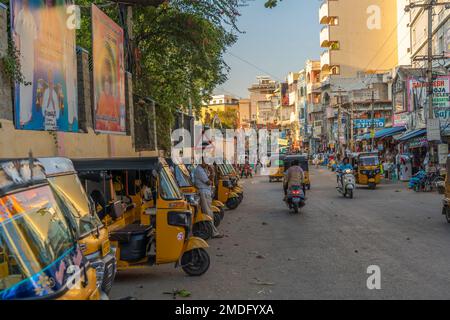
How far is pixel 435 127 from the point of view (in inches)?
1068

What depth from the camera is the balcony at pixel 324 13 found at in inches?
3079

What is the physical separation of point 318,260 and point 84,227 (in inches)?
200

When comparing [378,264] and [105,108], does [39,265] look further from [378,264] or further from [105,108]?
[105,108]

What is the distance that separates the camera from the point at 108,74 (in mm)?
18734

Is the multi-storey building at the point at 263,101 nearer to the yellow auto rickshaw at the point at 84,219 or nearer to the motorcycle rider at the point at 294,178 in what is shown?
the motorcycle rider at the point at 294,178

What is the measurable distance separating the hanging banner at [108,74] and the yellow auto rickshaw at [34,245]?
1279cm

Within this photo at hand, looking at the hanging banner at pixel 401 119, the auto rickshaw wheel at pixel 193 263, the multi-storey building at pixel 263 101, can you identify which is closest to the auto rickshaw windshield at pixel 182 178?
the auto rickshaw wheel at pixel 193 263

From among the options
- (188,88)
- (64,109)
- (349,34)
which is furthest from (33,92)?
(349,34)

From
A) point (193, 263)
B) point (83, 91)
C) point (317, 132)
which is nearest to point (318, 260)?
point (193, 263)

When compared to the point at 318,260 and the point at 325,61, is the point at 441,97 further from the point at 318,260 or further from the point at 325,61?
the point at 325,61

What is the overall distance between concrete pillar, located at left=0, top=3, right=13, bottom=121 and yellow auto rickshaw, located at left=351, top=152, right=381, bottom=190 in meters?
21.7

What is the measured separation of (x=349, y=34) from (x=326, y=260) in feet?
241

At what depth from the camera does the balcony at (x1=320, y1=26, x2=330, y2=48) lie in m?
78.4

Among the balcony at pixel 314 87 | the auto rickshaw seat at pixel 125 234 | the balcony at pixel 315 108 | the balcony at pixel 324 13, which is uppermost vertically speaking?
the balcony at pixel 324 13
